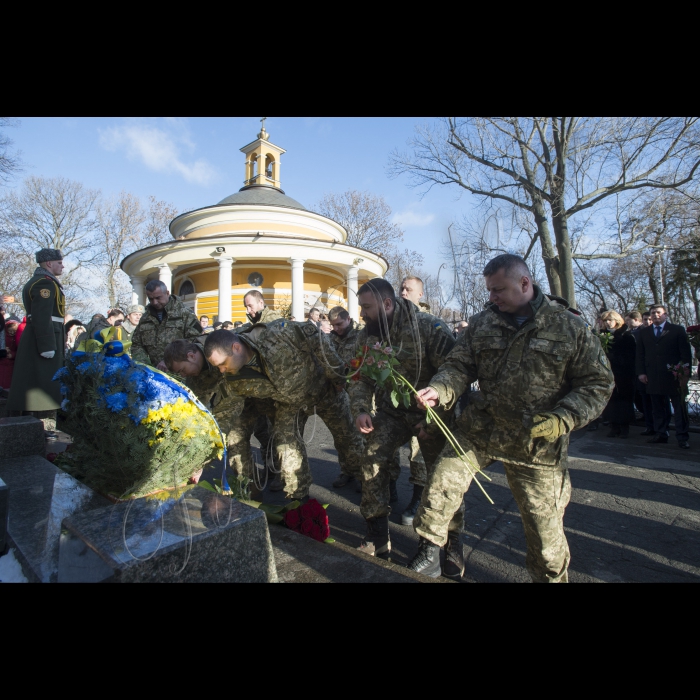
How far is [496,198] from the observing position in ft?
53.7

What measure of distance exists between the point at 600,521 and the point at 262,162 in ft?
120

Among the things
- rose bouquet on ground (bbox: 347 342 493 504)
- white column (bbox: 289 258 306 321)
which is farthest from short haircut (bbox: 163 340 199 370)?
white column (bbox: 289 258 306 321)

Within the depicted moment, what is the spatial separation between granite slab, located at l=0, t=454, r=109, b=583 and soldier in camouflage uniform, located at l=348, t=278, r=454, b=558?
6.09 ft

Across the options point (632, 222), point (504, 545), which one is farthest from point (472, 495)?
point (632, 222)

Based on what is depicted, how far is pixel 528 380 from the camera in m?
2.85

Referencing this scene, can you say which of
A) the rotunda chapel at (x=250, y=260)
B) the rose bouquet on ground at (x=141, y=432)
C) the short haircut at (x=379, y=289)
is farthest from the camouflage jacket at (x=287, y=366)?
the rotunda chapel at (x=250, y=260)

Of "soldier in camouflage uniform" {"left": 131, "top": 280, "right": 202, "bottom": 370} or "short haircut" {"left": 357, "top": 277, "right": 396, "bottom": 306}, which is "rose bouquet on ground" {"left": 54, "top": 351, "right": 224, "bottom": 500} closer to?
"short haircut" {"left": 357, "top": 277, "right": 396, "bottom": 306}

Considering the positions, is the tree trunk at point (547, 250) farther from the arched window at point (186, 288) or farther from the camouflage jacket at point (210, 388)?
the arched window at point (186, 288)

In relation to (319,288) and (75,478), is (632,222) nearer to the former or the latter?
(319,288)

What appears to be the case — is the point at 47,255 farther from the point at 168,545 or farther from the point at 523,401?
the point at 523,401

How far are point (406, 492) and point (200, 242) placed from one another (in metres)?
22.5

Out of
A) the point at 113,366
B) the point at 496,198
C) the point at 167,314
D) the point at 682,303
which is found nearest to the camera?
the point at 113,366

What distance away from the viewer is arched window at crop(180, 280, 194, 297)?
2845cm

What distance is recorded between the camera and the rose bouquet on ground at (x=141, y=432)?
8.84 feet
